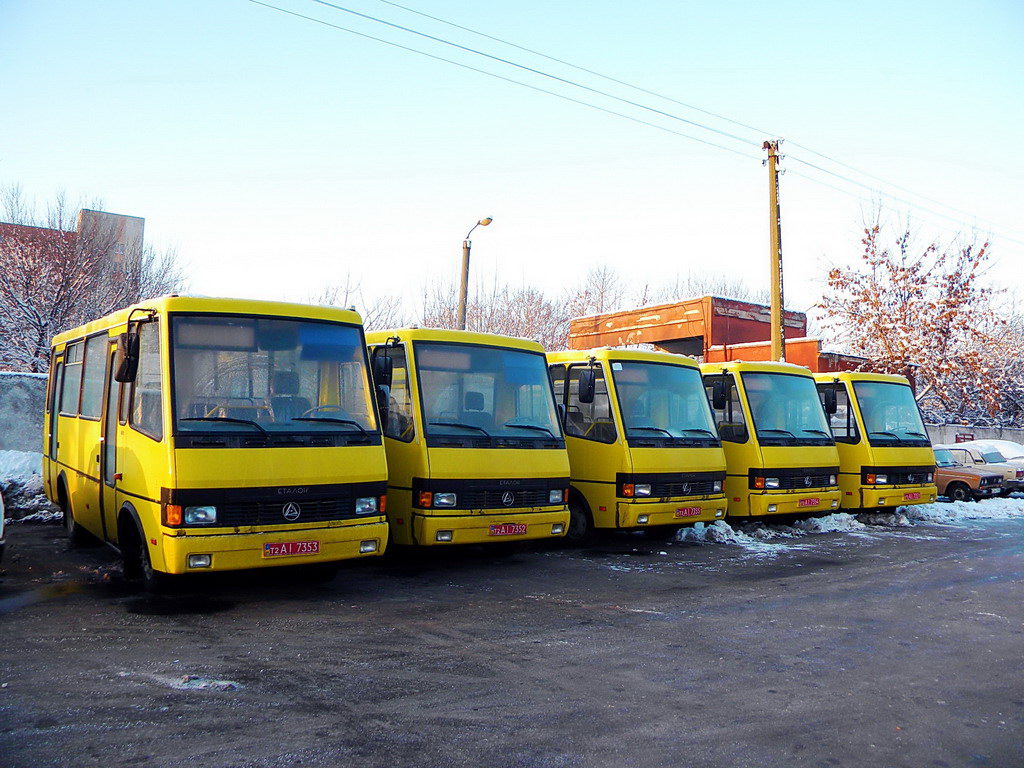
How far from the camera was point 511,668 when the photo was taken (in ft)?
19.4

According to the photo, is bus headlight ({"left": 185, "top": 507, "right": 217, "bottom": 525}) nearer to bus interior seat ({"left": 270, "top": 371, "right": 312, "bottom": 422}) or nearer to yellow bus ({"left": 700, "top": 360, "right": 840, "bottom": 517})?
bus interior seat ({"left": 270, "top": 371, "right": 312, "bottom": 422})

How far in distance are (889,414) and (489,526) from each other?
29.4 feet

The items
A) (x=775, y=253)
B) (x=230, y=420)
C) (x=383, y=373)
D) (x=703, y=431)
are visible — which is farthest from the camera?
(x=775, y=253)

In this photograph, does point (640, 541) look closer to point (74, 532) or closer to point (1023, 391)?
point (74, 532)

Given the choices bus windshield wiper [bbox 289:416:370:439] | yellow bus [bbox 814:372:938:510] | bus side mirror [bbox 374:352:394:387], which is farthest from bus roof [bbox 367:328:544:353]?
yellow bus [bbox 814:372:938:510]

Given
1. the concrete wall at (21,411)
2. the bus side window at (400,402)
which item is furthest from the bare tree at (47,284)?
the bus side window at (400,402)

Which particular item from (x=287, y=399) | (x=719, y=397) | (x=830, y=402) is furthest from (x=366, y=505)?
(x=830, y=402)

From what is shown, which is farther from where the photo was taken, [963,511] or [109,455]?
[963,511]

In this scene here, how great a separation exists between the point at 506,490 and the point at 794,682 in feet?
14.0

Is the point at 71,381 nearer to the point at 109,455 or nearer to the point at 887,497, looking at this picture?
the point at 109,455

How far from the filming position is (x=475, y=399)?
9766 millimetres

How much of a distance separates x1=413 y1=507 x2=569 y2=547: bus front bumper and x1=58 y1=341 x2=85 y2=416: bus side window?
459 centimetres

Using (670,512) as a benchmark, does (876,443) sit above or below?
above

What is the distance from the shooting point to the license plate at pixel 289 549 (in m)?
7.35
